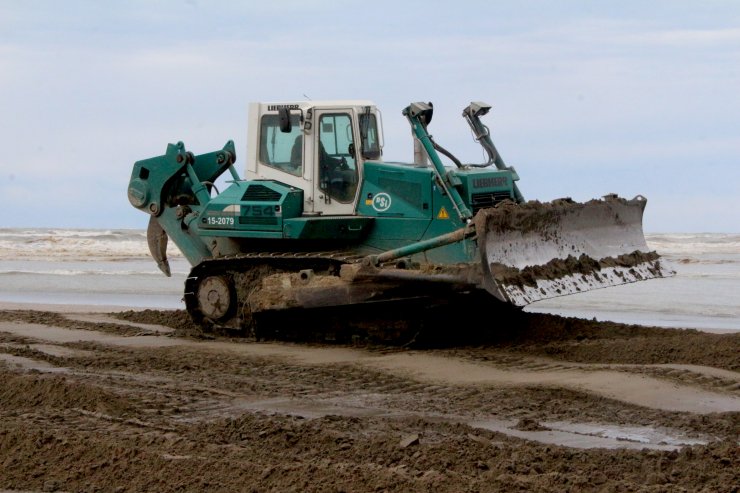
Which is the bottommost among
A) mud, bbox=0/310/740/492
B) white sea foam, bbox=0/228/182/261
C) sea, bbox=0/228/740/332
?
mud, bbox=0/310/740/492

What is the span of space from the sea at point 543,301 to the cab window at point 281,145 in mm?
4009

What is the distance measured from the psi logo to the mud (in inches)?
63.1

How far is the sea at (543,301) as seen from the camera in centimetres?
1634

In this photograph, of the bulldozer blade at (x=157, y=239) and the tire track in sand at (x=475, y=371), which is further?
the bulldozer blade at (x=157, y=239)

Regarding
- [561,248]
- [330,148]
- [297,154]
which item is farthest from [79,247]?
[561,248]

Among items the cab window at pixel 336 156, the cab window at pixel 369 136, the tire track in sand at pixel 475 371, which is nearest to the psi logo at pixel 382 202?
the cab window at pixel 336 156

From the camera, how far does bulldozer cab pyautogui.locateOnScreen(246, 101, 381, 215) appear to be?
42.2 ft

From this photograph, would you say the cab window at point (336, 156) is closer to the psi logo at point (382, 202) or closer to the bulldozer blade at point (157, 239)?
the psi logo at point (382, 202)

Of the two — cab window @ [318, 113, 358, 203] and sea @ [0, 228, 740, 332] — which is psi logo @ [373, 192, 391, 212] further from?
sea @ [0, 228, 740, 332]

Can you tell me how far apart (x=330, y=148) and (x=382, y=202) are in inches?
36.4

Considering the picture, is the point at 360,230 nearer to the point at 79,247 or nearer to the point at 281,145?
the point at 281,145

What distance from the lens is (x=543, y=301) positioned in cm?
1825

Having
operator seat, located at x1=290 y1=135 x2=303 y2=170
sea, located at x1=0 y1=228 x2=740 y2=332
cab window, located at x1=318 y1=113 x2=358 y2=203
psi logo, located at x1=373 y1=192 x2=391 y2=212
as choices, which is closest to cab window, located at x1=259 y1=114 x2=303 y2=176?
operator seat, located at x1=290 y1=135 x2=303 y2=170

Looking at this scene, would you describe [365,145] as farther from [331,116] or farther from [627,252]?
[627,252]
